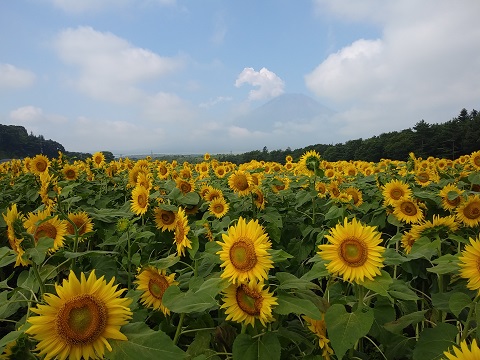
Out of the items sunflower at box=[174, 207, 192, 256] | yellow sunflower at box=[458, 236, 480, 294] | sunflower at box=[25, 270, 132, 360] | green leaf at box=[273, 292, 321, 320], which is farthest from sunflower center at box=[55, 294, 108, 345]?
yellow sunflower at box=[458, 236, 480, 294]

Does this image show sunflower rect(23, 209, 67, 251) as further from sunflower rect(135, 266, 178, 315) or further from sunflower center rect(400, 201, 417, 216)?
sunflower center rect(400, 201, 417, 216)

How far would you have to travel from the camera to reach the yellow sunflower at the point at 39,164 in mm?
4684

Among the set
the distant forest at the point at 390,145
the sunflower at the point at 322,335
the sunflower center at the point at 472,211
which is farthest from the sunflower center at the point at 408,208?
the distant forest at the point at 390,145

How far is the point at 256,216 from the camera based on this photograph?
399 cm

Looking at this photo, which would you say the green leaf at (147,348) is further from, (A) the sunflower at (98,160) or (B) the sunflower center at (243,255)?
(A) the sunflower at (98,160)

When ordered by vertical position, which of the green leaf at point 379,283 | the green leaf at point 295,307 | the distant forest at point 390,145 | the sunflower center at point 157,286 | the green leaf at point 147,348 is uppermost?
the distant forest at point 390,145

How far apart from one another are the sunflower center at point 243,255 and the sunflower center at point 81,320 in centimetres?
55

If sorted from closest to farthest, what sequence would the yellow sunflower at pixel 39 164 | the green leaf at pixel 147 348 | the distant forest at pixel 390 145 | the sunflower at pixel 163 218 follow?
the green leaf at pixel 147 348 → the sunflower at pixel 163 218 → the yellow sunflower at pixel 39 164 → the distant forest at pixel 390 145

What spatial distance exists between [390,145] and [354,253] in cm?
2205

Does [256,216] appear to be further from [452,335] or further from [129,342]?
[129,342]

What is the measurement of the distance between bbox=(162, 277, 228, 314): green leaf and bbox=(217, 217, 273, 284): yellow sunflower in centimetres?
5

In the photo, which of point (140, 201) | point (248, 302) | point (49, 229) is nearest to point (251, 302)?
point (248, 302)

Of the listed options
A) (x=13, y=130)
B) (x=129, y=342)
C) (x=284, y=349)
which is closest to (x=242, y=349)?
(x=284, y=349)

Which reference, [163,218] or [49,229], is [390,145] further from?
[49,229]
